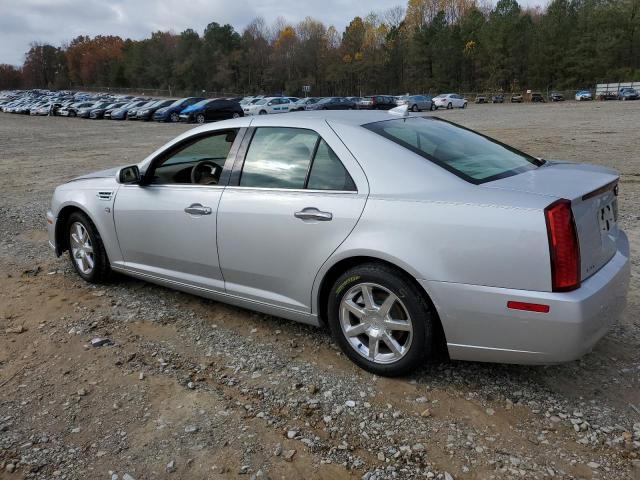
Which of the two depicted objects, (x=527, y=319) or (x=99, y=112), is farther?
(x=99, y=112)

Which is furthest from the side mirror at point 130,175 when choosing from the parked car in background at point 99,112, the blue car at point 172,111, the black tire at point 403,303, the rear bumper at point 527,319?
the parked car in background at point 99,112

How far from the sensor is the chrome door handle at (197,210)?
396 centimetres

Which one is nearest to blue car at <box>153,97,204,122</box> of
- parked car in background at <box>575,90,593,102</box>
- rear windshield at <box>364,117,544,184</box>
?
rear windshield at <box>364,117,544,184</box>

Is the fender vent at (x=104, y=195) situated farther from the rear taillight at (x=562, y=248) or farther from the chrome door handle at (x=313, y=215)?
the rear taillight at (x=562, y=248)

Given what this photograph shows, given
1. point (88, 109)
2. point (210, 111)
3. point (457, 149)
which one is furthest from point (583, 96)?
point (457, 149)

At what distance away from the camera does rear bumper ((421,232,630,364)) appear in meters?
2.76

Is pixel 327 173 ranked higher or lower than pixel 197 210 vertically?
higher

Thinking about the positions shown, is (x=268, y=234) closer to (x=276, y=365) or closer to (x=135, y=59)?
(x=276, y=365)

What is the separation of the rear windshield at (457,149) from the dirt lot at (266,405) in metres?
1.24

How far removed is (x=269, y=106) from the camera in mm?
42188

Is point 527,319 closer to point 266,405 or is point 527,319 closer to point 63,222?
point 266,405

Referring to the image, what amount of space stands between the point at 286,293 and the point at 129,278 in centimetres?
230

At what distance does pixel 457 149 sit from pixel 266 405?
2.00 m

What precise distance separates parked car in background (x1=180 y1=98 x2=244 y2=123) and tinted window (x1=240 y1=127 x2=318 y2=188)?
32.3 m
